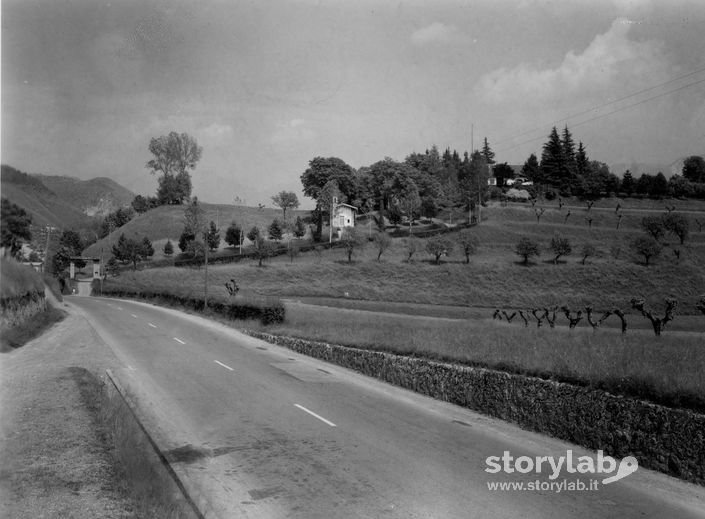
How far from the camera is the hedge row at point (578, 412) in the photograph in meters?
8.76

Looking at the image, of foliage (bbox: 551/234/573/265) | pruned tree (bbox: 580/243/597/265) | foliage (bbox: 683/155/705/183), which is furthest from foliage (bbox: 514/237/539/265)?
foliage (bbox: 683/155/705/183)

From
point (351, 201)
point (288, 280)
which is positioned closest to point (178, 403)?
point (288, 280)

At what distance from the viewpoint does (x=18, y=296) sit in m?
27.6

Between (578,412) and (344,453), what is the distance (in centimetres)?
467

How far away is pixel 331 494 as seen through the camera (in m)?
7.78

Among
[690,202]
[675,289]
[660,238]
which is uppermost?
[690,202]

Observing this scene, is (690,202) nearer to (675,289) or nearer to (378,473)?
(675,289)

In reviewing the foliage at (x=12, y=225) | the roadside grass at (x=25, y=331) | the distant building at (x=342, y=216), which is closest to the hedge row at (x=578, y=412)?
the foliage at (x=12, y=225)

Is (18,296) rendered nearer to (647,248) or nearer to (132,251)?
(647,248)

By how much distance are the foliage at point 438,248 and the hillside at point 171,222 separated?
179ft

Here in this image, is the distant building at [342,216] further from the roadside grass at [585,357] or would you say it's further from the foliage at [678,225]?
the roadside grass at [585,357]

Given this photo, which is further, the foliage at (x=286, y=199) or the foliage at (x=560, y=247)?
the foliage at (x=286, y=199)

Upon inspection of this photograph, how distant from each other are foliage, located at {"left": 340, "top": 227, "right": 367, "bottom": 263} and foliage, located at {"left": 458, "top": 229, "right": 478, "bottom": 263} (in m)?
18.0

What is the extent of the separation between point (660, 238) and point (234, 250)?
3136 inches
